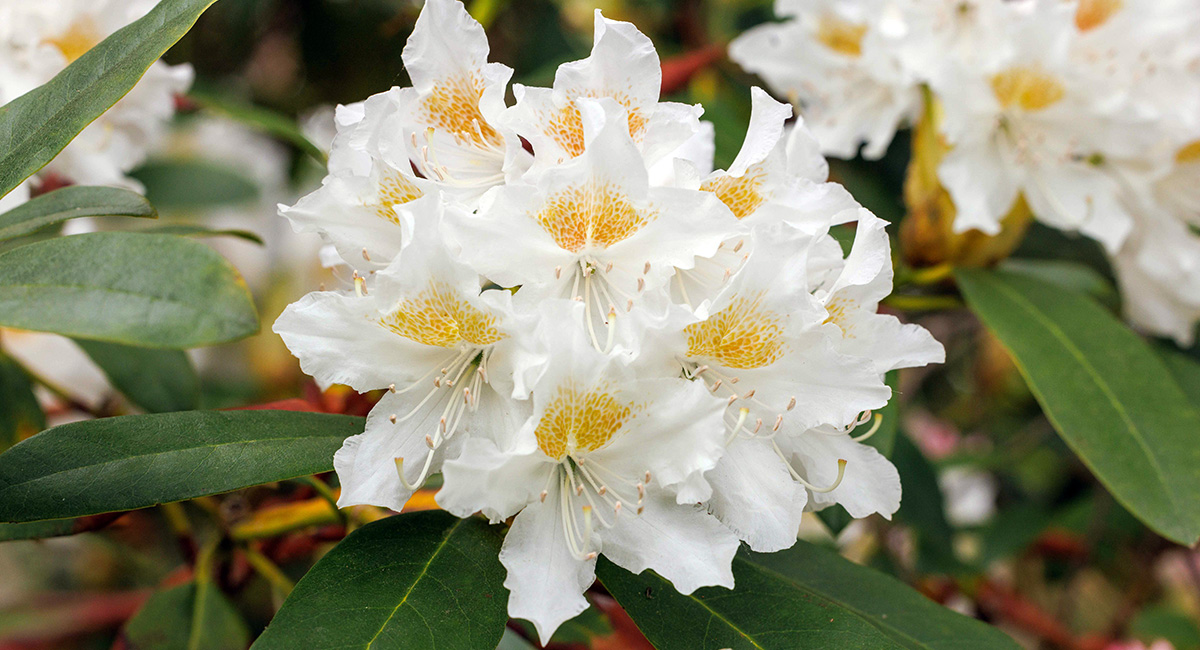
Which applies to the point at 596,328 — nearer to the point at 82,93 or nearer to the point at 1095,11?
the point at 82,93

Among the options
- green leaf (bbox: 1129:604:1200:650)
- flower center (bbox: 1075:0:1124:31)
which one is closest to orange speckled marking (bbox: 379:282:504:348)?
flower center (bbox: 1075:0:1124:31)

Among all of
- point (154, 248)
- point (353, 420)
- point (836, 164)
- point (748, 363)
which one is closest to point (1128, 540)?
point (836, 164)

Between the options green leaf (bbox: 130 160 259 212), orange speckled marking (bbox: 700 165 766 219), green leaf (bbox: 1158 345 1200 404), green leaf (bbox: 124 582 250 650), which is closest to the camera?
orange speckled marking (bbox: 700 165 766 219)

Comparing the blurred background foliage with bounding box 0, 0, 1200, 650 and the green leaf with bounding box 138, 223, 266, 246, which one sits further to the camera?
the blurred background foliage with bounding box 0, 0, 1200, 650

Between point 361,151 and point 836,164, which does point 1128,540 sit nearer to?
point 836,164

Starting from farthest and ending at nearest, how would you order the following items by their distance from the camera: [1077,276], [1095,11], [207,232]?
1. [1077,276]
2. [1095,11]
3. [207,232]

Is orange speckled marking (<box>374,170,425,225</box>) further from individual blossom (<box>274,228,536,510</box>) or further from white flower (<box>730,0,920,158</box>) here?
white flower (<box>730,0,920,158</box>)

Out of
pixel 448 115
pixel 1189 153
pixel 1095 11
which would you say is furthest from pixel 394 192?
pixel 1189 153

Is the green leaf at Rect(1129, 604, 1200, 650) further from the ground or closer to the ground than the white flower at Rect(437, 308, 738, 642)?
closer to the ground

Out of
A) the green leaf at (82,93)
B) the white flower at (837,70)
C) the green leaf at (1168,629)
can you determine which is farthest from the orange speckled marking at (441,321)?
the green leaf at (1168,629)
